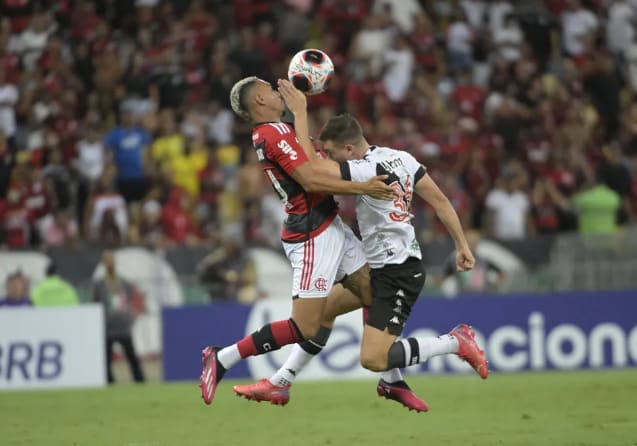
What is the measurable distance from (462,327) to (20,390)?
7650 mm

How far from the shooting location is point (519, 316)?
1670cm

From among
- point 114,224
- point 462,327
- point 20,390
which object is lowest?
point 20,390

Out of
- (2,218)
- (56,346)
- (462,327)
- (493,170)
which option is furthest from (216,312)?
(462,327)

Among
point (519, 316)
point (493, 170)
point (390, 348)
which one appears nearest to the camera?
point (390, 348)

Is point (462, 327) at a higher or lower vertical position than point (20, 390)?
higher

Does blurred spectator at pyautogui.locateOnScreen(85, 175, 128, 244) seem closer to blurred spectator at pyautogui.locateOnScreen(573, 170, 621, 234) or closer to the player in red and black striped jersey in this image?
blurred spectator at pyautogui.locateOnScreen(573, 170, 621, 234)

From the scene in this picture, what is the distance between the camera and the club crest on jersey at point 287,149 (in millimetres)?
9471

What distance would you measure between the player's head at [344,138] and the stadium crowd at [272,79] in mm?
8349

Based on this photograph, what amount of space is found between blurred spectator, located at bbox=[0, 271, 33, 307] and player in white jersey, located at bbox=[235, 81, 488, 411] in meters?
7.71

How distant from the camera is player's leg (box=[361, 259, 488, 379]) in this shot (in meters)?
9.52

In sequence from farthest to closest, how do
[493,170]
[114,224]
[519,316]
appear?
[493,170]
[114,224]
[519,316]

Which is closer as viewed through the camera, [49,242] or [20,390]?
[20,390]

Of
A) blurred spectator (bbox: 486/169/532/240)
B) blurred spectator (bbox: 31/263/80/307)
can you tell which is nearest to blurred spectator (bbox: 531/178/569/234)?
blurred spectator (bbox: 486/169/532/240)

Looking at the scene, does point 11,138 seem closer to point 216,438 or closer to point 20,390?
point 20,390
